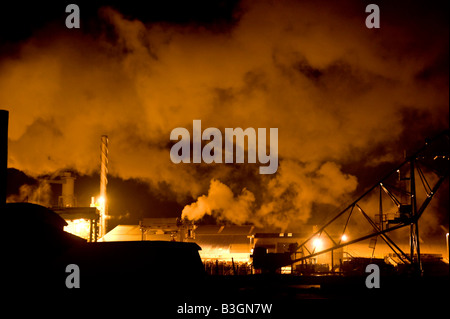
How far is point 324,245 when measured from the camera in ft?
86.3

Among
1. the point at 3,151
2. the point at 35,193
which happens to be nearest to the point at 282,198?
the point at 35,193

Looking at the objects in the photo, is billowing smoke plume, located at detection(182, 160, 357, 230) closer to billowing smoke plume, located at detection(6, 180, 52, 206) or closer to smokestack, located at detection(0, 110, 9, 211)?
billowing smoke plume, located at detection(6, 180, 52, 206)

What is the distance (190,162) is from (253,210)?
7.43m

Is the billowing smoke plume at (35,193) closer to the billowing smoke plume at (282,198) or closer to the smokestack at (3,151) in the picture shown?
the billowing smoke plume at (282,198)

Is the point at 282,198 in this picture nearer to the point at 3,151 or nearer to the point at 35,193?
the point at 35,193

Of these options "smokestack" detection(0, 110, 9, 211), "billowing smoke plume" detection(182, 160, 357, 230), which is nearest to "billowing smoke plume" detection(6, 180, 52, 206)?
"billowing smoke plume" detection(182, 160, 357, 230)

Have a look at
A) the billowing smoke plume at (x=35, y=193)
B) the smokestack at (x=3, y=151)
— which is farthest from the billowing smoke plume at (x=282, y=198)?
the smokestack at (x=3, y=151)

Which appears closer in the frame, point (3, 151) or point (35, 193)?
point (3, 151)

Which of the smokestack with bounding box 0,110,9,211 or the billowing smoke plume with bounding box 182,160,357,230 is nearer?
the smokestack with bounding box 0,110,9,211

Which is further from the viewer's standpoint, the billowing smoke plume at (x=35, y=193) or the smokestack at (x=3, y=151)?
the billowing smoke plume at (x=35, y=193)
